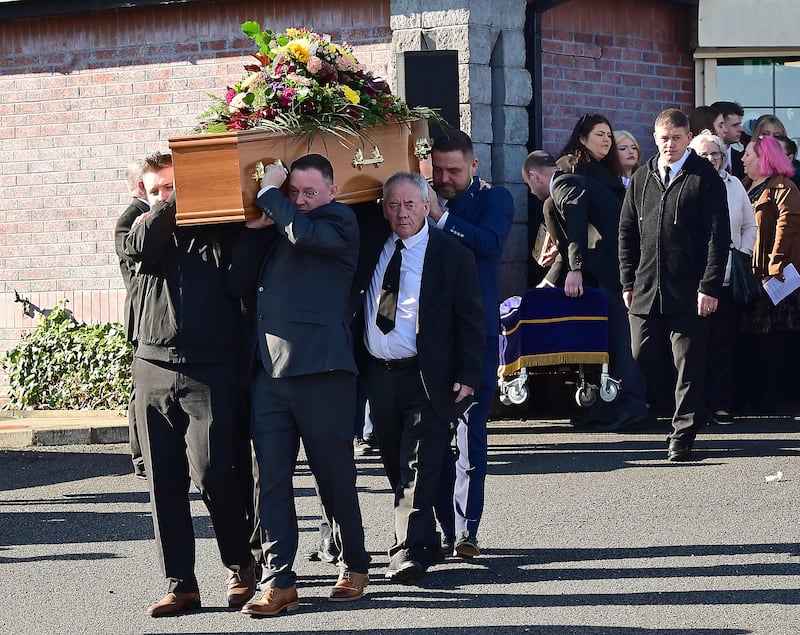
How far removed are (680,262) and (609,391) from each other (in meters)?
1.86

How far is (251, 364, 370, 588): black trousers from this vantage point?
623cm

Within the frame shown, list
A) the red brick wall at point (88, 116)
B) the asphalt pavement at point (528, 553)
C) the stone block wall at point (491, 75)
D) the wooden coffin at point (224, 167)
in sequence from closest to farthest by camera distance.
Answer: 1. the asphalt pavement at point (528, 553)
2. the wooden coffin at point (224, 167)
3. the stone block wall at point (491, 75)
4. the red brick wall at point (88, 116)

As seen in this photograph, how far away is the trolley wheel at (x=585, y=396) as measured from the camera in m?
11.2

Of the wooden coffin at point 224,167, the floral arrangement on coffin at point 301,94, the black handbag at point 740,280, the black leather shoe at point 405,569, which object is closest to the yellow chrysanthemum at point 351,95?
the floral arrangement on coffin at point 301,94

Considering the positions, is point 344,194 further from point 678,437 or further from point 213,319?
point 678,437

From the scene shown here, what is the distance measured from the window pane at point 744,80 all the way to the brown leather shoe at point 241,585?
9.19 metres

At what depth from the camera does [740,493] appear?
8484mm

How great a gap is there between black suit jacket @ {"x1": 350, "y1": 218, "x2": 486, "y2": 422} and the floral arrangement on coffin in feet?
2.24

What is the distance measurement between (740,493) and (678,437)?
1157 mm

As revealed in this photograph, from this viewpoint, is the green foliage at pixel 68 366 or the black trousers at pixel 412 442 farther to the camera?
the green foliage at pixel 68 366

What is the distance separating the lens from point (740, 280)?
436 inches

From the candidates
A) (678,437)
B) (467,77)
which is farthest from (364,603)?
(467,77)

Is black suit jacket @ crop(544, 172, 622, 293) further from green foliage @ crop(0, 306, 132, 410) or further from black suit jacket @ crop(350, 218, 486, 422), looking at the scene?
black suit jacket @ crop(350, 218, 486, 422)

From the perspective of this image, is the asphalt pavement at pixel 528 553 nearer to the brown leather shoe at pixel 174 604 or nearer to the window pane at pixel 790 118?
the brown leather shoe at pixel 174 604
